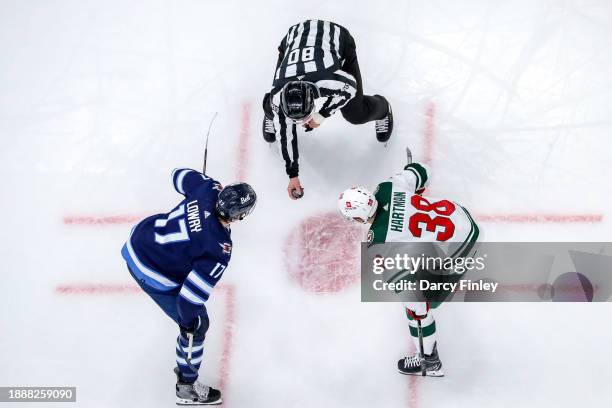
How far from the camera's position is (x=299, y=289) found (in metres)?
4.38

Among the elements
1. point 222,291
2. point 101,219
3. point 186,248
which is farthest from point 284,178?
point 101,219

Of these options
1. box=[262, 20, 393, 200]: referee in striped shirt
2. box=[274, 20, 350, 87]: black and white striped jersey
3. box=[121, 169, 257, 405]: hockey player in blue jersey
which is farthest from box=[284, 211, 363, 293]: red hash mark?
box=[274, 20, 350, 87]: black and white striped jersey

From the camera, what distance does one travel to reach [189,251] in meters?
3.51

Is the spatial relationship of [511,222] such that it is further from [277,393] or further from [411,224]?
[277,393]

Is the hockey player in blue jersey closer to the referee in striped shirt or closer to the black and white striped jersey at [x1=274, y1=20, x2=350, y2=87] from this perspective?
the referee in striped shirt

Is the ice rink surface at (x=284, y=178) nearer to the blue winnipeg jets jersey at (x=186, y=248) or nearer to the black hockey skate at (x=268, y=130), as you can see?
the black hockey skate at (x=268, y=130)

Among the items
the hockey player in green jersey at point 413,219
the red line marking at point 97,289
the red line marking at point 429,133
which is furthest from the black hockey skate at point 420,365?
the red line marking at point 97,289

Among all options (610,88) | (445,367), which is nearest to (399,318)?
(445,367)

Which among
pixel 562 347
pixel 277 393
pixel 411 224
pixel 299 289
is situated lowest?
pixel 277 393

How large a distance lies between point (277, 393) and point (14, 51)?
396cm

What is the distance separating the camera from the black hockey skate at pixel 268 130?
443 centimetres

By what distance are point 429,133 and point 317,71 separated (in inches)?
55.7

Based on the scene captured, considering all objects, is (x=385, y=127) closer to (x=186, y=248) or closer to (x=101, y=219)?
(x=186, y=248)

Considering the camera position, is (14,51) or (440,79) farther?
(14,51)
